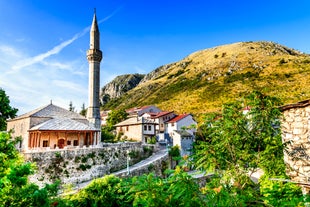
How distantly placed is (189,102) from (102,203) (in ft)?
222

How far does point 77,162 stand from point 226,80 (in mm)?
76934

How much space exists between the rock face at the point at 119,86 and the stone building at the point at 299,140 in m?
141

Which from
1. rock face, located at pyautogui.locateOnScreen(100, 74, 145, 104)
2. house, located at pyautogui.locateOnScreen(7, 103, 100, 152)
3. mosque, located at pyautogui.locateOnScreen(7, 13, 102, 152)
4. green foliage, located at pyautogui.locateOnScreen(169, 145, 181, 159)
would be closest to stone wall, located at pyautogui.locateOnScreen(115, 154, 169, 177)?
green foliage, located at pyautogui.locateOnScreen(169, 145, 181, 159)

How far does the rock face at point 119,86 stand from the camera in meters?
155

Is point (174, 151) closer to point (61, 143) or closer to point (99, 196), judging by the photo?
point (61, 143)

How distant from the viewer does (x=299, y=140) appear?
277 inches

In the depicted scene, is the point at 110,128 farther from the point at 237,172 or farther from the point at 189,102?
the point at 237,172

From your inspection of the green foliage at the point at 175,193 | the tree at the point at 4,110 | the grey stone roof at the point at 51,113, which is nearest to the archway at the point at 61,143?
the grey stone roof at the point at 51,113

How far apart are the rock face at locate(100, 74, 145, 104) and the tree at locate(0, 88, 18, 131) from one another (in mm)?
111667

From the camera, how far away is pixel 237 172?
5.55 metres

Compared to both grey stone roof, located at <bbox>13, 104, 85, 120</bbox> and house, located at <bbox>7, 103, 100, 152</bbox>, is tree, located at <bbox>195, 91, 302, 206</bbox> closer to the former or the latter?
house, located at <bbox>7, 103, 100, 152</bbox>

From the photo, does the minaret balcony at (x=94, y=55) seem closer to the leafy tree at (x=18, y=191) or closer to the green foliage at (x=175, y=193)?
the leafy tree at (x=18, y=191)

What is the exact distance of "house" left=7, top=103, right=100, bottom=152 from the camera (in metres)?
27.1

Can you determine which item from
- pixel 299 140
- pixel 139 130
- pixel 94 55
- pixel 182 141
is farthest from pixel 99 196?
pixel 139 130
